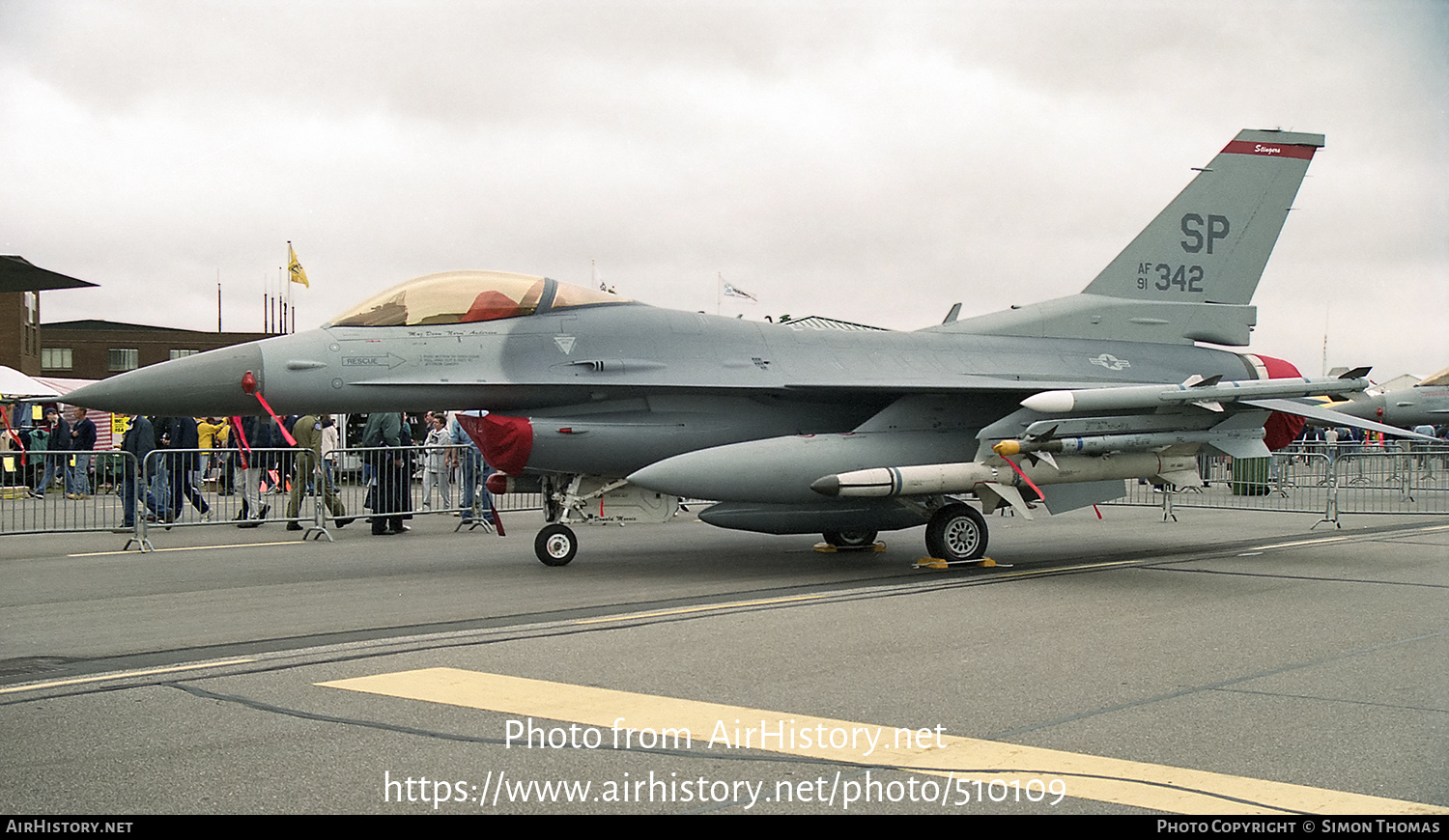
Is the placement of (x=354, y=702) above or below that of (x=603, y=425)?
below

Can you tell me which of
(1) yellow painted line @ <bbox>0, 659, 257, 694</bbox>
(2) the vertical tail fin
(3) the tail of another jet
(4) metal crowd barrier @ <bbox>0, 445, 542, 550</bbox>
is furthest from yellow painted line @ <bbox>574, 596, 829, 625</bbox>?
(4) metal crowd barrier @ <bbox>0, 445, 542, 550</bbox>

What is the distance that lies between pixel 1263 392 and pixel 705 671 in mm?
6503

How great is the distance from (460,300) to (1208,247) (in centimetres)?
818

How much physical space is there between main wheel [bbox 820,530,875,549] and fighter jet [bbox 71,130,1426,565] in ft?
3.21

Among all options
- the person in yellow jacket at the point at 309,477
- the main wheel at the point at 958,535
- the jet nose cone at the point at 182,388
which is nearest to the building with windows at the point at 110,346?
the person in yellow jacket at the point at 309,477

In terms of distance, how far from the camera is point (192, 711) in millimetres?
4863

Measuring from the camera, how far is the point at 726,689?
208 inches

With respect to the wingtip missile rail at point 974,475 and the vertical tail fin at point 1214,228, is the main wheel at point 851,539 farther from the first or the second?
the vertical tail fin at point 1214,228

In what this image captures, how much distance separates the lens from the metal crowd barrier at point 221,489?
13500mm

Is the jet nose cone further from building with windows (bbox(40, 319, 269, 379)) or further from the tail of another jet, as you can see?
building with windows (bbox(40, 319, 269, 379))

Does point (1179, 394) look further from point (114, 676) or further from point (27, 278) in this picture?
point (27, 278)
